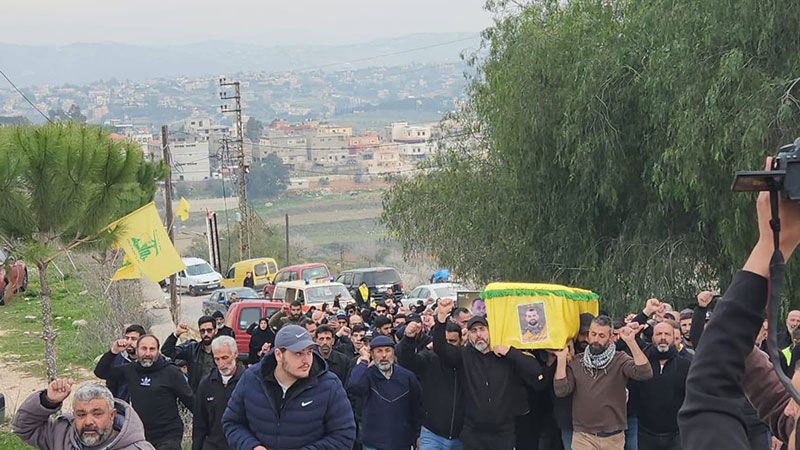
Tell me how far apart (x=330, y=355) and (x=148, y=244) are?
3.05 metres

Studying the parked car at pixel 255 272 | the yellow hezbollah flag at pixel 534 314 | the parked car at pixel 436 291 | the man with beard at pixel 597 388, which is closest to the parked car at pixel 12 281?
the parked car at pixel 436 291

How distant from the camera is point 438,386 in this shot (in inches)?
419

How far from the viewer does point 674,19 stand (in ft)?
61.2

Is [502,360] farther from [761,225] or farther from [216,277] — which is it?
[216,277]

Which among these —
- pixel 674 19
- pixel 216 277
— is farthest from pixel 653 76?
pixel 216 277

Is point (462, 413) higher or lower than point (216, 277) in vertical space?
higher

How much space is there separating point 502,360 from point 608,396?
37.6 inches

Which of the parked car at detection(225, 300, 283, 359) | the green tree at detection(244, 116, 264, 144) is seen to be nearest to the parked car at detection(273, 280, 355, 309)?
the parked car at detection(225, 300, 283, 359)

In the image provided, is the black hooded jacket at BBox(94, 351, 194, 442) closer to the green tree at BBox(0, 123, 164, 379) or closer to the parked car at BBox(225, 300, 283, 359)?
the green tree at BBox(0, 123, 164, 379)

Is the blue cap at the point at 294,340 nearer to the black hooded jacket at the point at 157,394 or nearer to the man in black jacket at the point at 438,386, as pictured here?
the black hooded jacket at the point at 157,394

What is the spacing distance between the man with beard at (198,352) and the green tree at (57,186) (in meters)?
1.31

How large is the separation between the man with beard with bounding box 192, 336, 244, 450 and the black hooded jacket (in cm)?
44

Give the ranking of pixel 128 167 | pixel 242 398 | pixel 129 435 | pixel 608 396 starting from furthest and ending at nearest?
pixel 128 167, pixel 608 396, pixel 242 398, pixel 129 435

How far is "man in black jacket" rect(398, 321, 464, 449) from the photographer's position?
10617 millimetres
